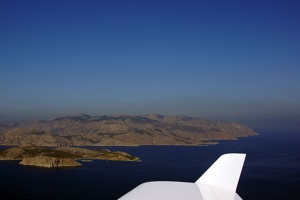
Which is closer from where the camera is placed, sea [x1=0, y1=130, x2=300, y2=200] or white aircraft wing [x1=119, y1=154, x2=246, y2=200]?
white aircraft wing [x1=119, y1=154, x2=246, y2=200]

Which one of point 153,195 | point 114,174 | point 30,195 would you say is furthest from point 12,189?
point 153,195

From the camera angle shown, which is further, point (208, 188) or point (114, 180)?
point (114, 180)

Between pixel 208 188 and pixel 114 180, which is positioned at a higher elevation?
pixel 208 188

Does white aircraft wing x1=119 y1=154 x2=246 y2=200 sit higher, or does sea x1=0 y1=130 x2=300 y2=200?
white aircraft wing x1=119 y1=154 x2=246 y2=200

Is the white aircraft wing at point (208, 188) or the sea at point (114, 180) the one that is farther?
the sea at point (114, 180)

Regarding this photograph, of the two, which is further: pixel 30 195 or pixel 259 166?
pixel 259 166

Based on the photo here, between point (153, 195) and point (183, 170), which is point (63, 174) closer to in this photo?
point (183, 170)

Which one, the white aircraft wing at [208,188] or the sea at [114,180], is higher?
the white aircraft wing at [208,188]

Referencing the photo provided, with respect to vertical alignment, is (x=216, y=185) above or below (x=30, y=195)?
above
